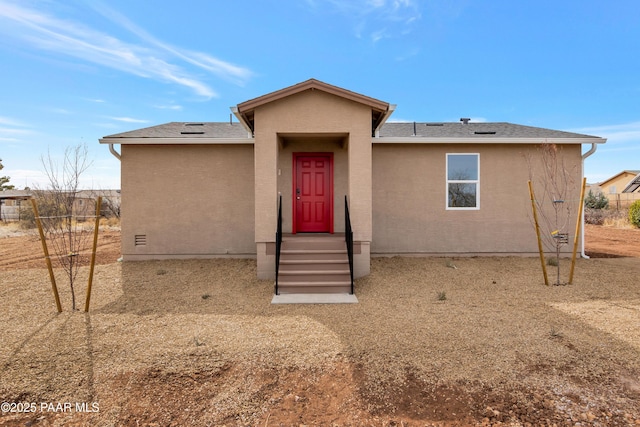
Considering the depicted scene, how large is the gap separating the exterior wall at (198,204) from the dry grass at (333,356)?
7.75 ft

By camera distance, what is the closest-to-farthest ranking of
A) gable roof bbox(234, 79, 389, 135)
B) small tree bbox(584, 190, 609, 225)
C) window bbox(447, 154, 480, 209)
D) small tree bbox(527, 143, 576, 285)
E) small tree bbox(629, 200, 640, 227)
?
gable roof bbox(234, 79, 389, 135) < small tree bbox(527, 143, 576, 285) < window bbox(447, 154, 480, 209) < small tree bbox(629, 200, 640, 227) < small tree bbox(584, 190, 609, 225)

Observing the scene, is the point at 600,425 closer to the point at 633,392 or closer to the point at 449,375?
the point at 633,392

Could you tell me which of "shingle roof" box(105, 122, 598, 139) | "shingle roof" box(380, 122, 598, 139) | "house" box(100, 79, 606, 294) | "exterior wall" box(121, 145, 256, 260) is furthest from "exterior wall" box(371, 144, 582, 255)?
"exterior wall" box(121, 145, 256, 260)

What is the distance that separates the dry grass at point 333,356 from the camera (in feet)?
7.92

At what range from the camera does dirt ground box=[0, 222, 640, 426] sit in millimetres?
2400

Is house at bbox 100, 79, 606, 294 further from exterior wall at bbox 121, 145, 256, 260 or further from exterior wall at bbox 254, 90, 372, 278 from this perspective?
exterior wall at bbox 254, 90, 372, 278

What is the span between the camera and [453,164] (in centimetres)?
815

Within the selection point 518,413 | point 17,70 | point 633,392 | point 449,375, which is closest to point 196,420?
point 449,375

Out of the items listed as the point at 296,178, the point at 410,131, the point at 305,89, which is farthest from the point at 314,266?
the point at 410,131

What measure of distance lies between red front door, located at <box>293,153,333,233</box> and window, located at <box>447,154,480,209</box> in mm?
3287

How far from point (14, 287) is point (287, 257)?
213 inches

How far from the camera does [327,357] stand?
126 inches

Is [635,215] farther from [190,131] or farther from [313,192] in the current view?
[190,131]

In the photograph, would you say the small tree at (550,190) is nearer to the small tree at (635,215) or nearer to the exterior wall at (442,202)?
the exterior wall at (442,202)
